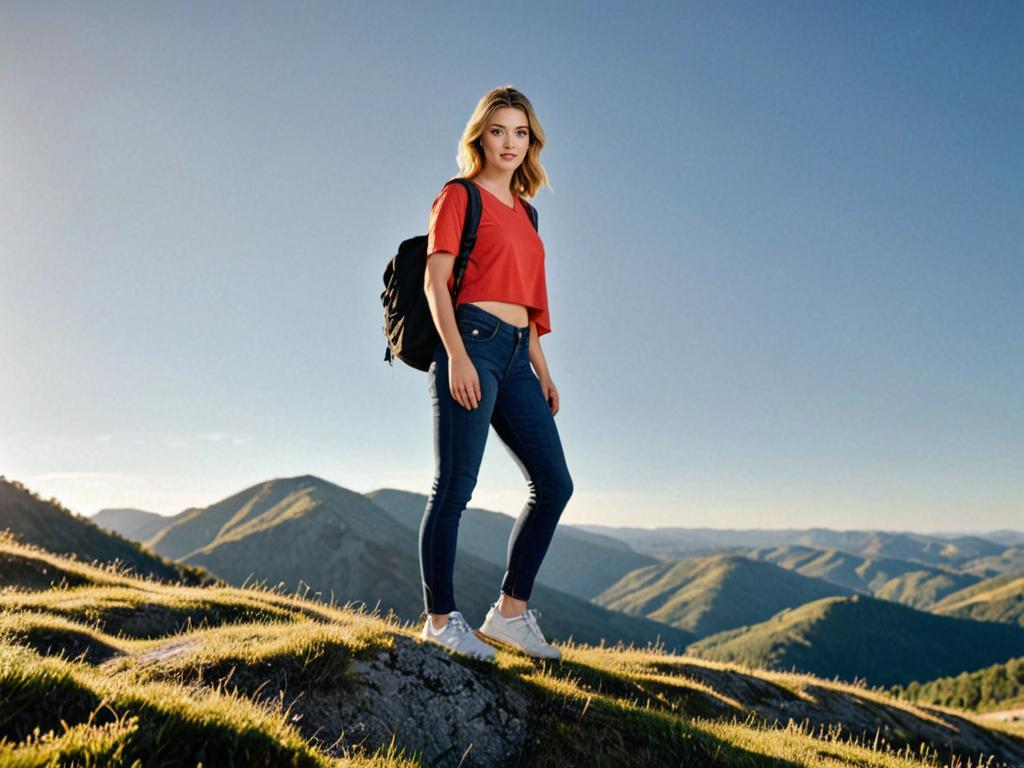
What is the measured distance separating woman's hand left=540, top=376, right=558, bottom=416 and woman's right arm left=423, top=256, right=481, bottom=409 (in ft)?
4.21

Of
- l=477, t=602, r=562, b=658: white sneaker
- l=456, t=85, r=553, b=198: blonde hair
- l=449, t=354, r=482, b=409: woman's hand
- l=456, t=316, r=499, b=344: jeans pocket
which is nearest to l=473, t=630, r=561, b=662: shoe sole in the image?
l=477, t=602, r=562, b=658: white sneaker

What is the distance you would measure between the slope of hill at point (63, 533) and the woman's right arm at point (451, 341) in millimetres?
59482

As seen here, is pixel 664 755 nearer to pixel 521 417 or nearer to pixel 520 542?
pixel 520 542

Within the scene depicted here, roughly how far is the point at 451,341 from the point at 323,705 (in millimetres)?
2530

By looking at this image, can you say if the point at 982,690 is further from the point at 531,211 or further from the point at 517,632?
Answer: the point at 531,211

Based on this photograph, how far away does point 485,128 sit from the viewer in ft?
16.8

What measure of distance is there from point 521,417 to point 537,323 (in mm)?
960

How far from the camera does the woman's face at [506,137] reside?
5070 millimetres

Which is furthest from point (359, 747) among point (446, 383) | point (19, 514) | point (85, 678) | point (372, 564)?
point (372, 564)

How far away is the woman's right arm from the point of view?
4.63 metres

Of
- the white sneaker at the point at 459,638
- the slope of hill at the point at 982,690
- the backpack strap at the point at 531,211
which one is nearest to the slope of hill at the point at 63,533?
A: the white sneaker at the point at 459,638

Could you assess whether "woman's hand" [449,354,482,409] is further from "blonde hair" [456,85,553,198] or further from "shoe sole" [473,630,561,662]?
"shoe sole" [473,630,561,662]

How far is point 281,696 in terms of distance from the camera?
3734 millimetres

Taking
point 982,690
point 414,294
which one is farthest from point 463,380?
point 982,690
